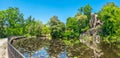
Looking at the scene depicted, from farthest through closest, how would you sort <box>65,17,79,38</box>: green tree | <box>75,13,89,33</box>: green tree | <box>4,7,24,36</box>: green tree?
1. <box>4,7,24,36</box>: green tree
2. <box>75,13,89,33</box>: green tree
3. <box>65,17,79,38</box>: green tree

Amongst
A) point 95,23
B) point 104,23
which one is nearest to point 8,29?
point 95,23

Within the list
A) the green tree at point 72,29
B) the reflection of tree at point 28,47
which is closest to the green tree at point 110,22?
the green tree at point 72,29

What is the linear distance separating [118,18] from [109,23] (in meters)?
4.18

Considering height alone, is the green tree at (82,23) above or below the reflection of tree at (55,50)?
above

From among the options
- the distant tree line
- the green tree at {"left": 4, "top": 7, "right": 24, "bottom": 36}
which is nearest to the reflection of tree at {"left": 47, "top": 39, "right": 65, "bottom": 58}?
the distant tree line

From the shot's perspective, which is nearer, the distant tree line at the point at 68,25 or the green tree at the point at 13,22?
the distant tree line at the point at 68,25

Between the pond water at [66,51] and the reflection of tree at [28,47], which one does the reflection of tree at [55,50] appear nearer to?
the pond water at [66,51]

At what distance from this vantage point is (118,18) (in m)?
63.4

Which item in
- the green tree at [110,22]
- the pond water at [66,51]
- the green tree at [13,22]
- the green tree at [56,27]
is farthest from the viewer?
the green tree at [13,22]

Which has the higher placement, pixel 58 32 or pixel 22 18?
pixel 22 18

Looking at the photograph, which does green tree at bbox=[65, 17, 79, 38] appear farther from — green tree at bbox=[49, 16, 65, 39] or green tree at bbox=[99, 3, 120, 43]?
green tree at bbox=[99, 3, 120, 43]

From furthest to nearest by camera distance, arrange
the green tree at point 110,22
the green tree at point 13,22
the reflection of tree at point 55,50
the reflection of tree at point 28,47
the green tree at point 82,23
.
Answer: the green tree at point 13,22 → the green tree at point 82,23 → the green tree at point 110,22 → the reflection of tree at point 28,47 → the reflection of tree at point 55,50

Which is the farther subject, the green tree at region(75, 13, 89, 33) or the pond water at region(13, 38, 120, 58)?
the green tree at region(75, 13, 89, 33)

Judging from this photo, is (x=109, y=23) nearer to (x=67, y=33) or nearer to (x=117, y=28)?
(x=117, y=28)
